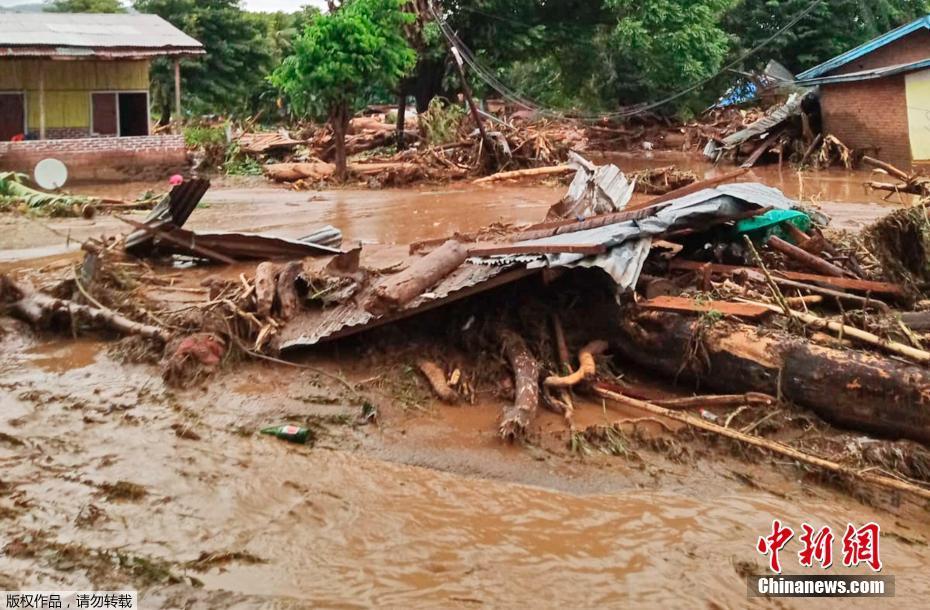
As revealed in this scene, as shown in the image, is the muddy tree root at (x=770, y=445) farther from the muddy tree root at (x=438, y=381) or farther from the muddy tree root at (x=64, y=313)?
the muddy tree root at (x=64, y=313)

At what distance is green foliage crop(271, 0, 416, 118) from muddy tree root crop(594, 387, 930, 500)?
12793mm

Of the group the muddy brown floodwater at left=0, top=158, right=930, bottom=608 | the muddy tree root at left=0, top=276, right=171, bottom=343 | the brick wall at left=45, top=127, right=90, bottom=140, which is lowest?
the muddy brown floodwater at left=0, top=158, right=930, bottom=608

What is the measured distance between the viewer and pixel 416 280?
5949 mm

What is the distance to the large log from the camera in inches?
193

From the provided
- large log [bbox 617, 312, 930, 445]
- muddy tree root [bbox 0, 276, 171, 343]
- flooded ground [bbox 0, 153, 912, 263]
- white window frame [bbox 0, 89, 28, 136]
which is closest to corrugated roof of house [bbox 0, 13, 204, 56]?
white window frame [bbox 0, 89, 28, 136]

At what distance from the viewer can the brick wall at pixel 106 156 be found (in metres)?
18.5

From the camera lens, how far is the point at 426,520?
439 cm

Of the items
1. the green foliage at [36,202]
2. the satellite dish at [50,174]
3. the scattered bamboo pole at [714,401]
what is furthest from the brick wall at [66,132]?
the scattered bamboo pole at [714,401]

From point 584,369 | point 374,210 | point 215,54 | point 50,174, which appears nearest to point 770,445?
point 584,369

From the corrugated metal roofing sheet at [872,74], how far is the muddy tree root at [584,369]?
1563cm

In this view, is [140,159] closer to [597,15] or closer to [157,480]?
[597,15]

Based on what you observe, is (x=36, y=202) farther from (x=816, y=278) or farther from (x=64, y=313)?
(x=816, y=278)

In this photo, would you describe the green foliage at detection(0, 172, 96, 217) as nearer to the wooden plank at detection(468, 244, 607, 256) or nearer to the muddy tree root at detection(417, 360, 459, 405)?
the muddy tree root at detection(417, 360, 459, 405)

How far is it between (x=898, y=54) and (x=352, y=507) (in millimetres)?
20466
